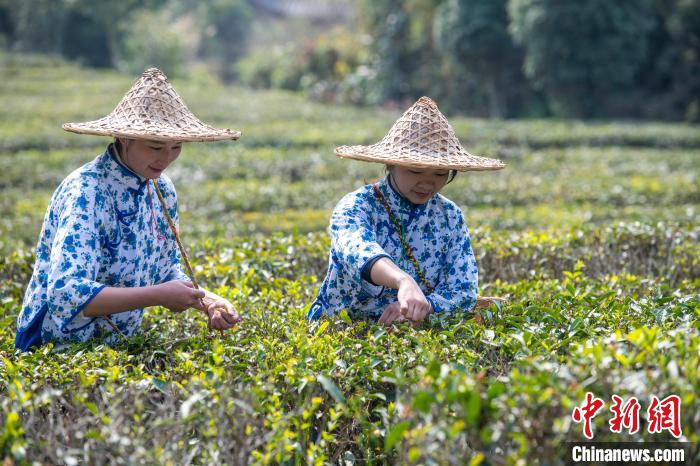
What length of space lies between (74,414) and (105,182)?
3.26 ft

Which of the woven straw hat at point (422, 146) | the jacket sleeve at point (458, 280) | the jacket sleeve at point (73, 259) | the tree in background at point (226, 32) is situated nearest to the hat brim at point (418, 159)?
the woven straw hat at point (422, 146)

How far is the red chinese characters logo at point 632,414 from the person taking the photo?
6.91 ft

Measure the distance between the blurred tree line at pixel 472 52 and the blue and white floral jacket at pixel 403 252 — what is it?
69.2 ft

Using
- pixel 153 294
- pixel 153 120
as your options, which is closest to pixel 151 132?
pixel 153 120

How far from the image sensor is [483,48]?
2558 centimetres

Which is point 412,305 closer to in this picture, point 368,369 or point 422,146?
point 368,369

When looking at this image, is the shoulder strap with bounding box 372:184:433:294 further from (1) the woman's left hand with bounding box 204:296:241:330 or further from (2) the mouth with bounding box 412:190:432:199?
(1) the woman's left hand with bounding box 204:296:241:330

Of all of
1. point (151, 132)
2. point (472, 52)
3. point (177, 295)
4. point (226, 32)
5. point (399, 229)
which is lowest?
point (177, 295)

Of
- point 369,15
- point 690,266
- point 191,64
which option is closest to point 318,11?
point 191,64

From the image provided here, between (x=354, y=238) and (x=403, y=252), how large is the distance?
15.8 inches

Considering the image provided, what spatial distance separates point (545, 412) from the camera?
2.05 m

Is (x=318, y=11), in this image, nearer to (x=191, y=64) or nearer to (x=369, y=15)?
(x=191, y=64)

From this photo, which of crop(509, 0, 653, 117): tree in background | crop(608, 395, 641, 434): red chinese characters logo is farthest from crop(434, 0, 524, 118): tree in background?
crop(608, 395, 641, 434): red chinese characters logo

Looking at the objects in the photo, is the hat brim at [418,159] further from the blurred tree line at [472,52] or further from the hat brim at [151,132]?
the blurred tree line at [472,52]
